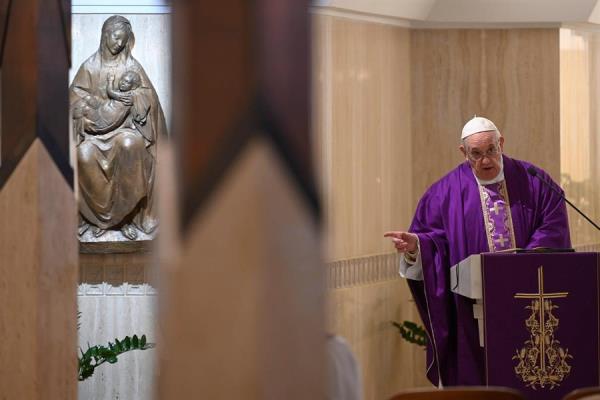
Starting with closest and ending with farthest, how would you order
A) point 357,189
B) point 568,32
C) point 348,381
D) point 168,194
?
point 168,194, point 348,381, point 357,189, point 568,32

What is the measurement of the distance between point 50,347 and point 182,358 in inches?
95.5

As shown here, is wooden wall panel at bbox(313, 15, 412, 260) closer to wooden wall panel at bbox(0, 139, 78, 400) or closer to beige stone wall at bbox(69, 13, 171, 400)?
beige stone wall at bbox(69, 13, 171, 400)

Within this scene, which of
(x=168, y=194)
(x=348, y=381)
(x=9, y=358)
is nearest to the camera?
(x=168, y=194)

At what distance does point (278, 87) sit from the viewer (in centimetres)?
242

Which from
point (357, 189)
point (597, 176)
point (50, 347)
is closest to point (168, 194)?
point (50, 347)

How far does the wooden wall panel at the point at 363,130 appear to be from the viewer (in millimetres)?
9266

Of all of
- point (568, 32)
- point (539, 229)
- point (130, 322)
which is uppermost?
point (568, 32)

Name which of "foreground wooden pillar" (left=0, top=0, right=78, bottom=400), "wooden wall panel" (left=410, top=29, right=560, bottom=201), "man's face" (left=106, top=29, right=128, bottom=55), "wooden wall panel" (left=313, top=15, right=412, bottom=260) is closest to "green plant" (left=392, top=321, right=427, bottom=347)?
"wooden wall panel" (left=313, top=15, right=412, bottom=260)

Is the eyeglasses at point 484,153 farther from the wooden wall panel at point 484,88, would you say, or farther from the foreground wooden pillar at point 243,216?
the foreground wooden pillar at point 243,216

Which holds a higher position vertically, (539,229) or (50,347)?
(539,229)

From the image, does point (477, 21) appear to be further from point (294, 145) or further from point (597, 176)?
point (294, 145)

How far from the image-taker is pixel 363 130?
970 cm

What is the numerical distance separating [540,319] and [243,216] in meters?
4.64

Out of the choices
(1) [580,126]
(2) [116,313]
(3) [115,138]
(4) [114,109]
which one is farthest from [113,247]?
(1) [580,126]
